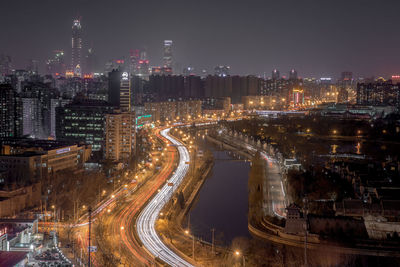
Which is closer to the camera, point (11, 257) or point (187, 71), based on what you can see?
point (11, 257)

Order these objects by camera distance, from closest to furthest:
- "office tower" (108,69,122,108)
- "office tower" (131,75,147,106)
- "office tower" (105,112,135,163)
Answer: "office tower" (105,112,135,163), "office tower" (108,69,122,108), "office tower" (131,75,147,106)

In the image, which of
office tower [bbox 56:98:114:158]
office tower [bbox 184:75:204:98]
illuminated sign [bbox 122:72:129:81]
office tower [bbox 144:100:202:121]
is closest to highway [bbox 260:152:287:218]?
office tower [bbox 56:98:114:158]

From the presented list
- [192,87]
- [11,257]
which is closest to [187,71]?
[192,87]

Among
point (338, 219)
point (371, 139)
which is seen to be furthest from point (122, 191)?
point (371, 139)

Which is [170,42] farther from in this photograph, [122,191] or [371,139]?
[122,191]

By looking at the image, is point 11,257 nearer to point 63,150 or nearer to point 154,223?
point 154,223

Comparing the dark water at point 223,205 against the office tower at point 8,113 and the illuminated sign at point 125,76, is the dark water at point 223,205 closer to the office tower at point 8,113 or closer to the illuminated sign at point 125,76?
the illuminated sign at point 125,76

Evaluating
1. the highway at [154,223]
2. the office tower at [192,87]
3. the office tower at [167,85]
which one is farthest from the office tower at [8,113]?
the office tower at [192,87]

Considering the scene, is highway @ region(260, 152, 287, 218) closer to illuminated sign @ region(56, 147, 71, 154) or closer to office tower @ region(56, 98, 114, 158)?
illuminated sign @ region(56, 147, 71, 154)
